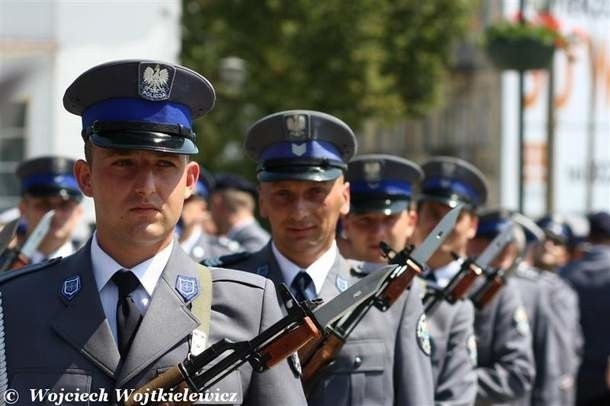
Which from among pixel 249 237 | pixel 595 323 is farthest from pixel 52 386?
pixel 595 323

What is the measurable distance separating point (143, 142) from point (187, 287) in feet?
1.50

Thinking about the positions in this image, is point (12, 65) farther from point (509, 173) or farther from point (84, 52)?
point (509, 173)

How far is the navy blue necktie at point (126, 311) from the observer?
3777mm

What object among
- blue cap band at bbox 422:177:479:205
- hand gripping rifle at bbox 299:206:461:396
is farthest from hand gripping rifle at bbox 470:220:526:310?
hand gripping rifle at bbox 299:206:461:396

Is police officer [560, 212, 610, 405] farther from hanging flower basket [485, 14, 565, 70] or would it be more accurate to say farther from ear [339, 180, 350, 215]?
ear [339, 180, 350, 215]

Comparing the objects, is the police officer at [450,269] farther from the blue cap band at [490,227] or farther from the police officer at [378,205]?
the blue cap band at [490,227]

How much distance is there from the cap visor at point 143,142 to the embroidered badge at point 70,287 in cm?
40

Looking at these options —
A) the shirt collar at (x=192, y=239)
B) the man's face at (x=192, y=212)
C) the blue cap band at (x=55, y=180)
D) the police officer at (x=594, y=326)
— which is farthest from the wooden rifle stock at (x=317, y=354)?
the police officer at (x=594, y=326)

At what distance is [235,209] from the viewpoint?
451 inches

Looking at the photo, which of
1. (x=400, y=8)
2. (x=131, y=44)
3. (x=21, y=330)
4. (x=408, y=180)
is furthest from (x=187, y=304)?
(x=400, y=8)

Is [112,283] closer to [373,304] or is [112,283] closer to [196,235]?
[373,304]

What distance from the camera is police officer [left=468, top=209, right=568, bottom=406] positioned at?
8.84 meters

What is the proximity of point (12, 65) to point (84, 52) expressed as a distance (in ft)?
2.87

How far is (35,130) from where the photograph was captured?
40.1 ft
